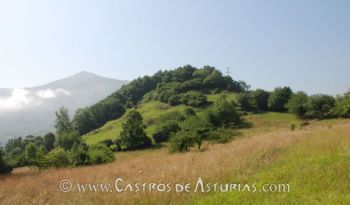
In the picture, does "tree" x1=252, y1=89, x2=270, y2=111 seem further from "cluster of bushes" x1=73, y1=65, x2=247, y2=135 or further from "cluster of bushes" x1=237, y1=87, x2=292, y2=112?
"cluster of bushes" x1=73, y1=65, x2=247, y2=135

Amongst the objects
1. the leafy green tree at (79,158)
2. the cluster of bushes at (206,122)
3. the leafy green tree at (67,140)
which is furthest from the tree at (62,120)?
the leafy green tree at (79,158)

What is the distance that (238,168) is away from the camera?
10.4m

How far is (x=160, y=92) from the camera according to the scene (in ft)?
449

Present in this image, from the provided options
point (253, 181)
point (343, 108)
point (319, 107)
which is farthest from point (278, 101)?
point (253, 181)

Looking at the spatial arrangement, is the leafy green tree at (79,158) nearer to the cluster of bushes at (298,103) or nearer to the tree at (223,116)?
the tree at (223,116)

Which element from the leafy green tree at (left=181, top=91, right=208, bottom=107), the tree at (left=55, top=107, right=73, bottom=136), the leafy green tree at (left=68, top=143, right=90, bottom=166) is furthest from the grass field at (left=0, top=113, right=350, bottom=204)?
the leafy green tree at (left=181, top=91, right=208, bottom=107)

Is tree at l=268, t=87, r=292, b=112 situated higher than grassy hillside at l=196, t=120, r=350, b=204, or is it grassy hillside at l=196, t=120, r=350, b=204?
tree at l=268, t=87, r=292, b=112

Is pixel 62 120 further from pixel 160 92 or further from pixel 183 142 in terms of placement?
pixel 183 142

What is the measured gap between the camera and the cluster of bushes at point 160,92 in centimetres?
12611

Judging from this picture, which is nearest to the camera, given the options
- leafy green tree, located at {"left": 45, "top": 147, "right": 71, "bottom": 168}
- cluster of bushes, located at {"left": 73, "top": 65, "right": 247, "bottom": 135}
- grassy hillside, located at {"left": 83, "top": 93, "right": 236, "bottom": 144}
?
leafy green tree, located at {"left": 45, "top": 147, "right": 71, "bottom": 168}

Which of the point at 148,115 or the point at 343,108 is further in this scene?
the point at 148,115

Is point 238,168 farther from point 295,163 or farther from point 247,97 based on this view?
point 247,97

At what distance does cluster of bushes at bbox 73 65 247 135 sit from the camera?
414ft

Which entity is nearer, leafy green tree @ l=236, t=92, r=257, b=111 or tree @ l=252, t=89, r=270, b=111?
leafy green tree @ l=236, t=92, r=257, b=111
